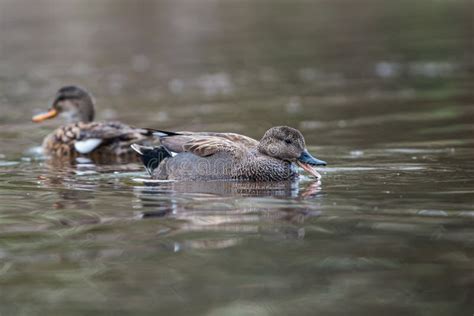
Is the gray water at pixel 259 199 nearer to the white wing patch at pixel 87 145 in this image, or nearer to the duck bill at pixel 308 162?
the duck bill at pixel 308 162

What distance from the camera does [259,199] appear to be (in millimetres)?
8773

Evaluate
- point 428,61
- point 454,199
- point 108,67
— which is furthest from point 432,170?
point 108,67

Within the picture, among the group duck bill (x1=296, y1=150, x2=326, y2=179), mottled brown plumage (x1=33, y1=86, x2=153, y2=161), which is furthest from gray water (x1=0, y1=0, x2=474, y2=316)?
mottled brown plumage (x1=33, y1=86, x2=153, y2=161)

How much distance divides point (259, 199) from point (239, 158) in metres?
1.22

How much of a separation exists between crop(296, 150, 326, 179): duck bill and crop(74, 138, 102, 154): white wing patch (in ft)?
11.9

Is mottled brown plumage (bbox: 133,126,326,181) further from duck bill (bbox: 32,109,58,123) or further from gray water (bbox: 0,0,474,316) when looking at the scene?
duck bill (bbox: 32,109,58,123)

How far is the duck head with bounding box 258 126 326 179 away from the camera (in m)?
9.85

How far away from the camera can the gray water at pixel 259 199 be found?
5.88 meters

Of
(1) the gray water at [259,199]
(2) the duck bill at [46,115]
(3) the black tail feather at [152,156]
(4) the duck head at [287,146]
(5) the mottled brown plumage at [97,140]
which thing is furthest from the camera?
(2) the duck bill at [46,115]

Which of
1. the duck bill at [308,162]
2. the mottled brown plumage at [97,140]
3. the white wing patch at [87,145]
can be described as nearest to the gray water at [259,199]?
the duck bill at [308,162]

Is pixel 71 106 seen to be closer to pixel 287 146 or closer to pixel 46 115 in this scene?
pixel 46 115

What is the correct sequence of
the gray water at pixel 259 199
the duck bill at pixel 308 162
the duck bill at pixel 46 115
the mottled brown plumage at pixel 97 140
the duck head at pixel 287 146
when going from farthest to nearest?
the duck bill at pixel 46 115
the mottled brown plumage at pixel 97 140
the duck head at pixel 287 146
the duck bill at pixel 308 162
the gray water at pixel 259 199

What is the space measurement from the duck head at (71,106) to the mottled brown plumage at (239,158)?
15.7 feet

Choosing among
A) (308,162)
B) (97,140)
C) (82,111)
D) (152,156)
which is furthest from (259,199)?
(82,111)
